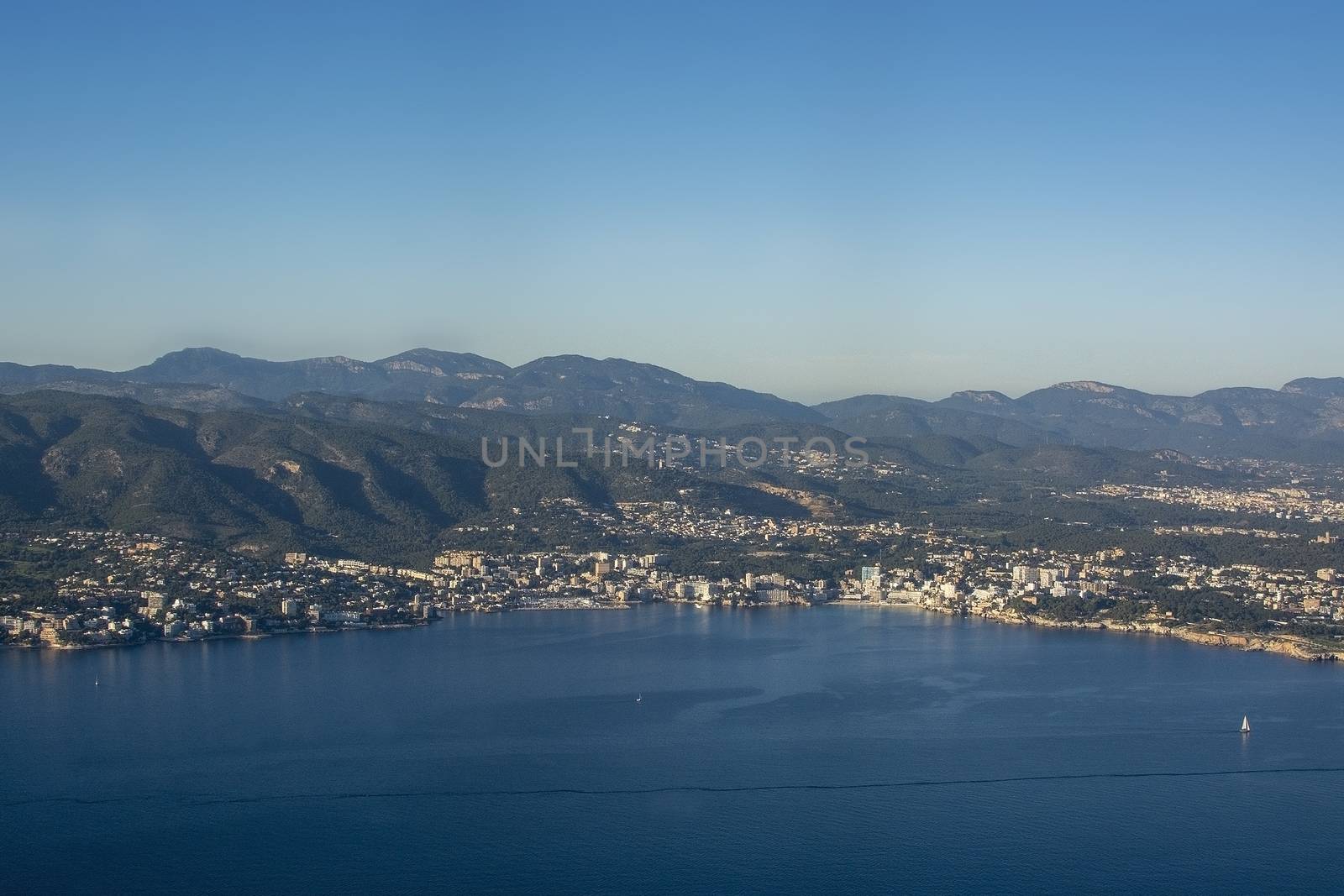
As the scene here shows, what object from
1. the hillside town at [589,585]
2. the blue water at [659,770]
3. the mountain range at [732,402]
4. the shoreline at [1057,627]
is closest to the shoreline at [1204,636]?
the shoreline at [1057,627]

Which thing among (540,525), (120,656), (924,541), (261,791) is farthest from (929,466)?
(261,791)

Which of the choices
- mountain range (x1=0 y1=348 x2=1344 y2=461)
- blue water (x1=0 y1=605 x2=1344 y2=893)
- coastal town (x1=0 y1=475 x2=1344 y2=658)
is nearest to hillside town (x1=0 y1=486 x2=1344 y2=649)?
coastal town (x1=0 y1=475 x2=1344 y2=658)

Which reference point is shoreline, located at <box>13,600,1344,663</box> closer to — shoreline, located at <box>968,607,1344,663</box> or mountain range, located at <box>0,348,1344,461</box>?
shoreline, located at <box>968,607,1344,663</box>

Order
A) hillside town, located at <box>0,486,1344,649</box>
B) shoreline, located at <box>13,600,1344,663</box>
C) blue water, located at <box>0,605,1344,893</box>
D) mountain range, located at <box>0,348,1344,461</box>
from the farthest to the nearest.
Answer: mountain range, located at <box>0,348,1344,461</box>
hillside town, located at <box>0,486,1344,649</box>
shoreline, located at <box>13,600,1344,663</box>
blue water, located at <box>0,605,1344,893</box>

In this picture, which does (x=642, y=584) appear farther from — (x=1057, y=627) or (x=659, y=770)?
(x=659, y=770)

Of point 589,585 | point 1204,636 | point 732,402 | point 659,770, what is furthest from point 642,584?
point 732,402

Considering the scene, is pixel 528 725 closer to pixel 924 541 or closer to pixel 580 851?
pixel 580 851

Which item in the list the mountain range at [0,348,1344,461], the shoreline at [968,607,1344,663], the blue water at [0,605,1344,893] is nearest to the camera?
the blue water at [0,605,1344,893]
